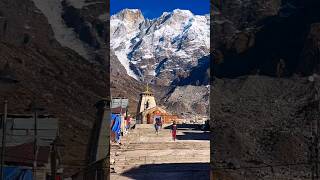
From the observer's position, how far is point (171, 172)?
12.9 meters

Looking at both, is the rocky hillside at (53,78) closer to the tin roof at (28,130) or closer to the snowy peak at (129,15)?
the tin roof at (28,130)

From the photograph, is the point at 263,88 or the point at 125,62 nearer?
the point at 263,88

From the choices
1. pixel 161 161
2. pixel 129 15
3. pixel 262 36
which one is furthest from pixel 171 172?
pixel 129 15

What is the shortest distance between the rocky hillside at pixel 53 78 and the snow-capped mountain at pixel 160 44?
11996 cm

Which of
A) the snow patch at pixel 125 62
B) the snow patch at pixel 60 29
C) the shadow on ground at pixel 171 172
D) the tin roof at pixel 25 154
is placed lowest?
the shadow on ground at pixel 171 172

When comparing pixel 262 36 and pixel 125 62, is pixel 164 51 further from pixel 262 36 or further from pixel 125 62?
pixel 262 36

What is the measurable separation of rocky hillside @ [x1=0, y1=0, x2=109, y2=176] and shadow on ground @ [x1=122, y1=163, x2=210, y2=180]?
5.02 metres

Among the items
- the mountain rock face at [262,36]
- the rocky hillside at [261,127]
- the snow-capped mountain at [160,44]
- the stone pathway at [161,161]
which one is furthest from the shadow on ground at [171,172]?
the snow-capped mountain at [160,44]

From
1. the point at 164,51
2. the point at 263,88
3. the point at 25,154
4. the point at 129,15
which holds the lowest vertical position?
the point at 25,154

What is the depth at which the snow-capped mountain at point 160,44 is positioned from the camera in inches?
5856

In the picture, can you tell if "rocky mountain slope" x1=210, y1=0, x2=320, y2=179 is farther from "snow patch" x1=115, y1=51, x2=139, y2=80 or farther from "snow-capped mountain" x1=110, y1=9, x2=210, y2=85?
"snow patch" x1=115, y1=51, x2=139, y2=80

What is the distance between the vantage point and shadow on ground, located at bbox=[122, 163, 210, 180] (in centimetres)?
1210

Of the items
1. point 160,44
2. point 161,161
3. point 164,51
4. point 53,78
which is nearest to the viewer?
point 53,78

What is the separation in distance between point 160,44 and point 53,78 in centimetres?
16130
